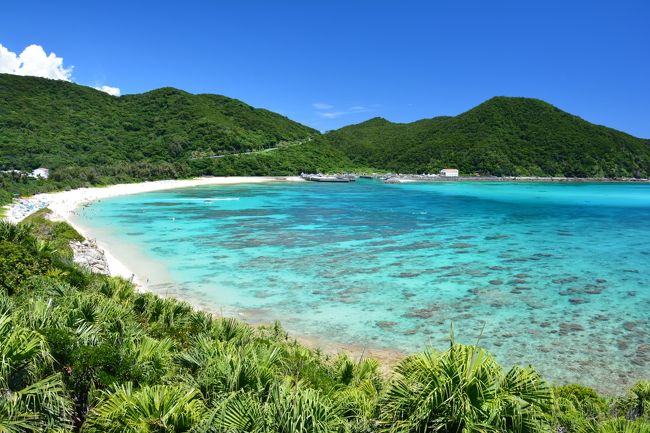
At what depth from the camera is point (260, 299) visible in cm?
1914

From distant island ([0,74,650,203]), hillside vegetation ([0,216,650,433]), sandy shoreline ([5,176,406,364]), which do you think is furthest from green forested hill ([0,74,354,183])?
hillside vegetation ([0,216,650,433])

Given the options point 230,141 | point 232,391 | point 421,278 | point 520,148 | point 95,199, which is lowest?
point 421,278

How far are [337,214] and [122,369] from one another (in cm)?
4520

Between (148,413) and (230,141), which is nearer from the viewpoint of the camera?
(148,413)

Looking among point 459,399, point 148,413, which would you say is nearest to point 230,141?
point 148,413

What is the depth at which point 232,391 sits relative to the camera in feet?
20.2

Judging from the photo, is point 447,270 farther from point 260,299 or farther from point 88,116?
point 88,116

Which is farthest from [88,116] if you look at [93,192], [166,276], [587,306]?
[587,306]

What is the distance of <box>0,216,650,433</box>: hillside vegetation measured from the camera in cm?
511

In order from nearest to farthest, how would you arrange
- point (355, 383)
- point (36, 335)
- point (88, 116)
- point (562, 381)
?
1. point (36, 335)
2. point (355, 383)
3. point (562, 381)
4. point (88, 116)

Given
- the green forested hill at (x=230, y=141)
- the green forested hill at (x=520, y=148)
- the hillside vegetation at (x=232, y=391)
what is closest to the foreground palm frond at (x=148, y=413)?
the hillside vegetation at (x=232, y=391)

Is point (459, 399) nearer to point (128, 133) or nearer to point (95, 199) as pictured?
point (95, 199)

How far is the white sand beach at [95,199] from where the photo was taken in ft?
79.5

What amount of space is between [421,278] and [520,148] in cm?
16237
